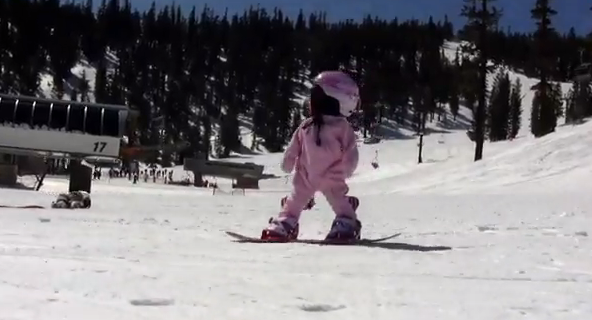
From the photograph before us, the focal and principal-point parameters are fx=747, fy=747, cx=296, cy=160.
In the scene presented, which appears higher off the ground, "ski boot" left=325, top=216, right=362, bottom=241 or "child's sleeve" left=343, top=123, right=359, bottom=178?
"child's sleeve" left=343, top=123, right=359, bottom=178

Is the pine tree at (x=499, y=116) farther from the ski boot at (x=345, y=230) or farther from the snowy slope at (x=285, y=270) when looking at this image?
the ski boot at (x=345, y=230)

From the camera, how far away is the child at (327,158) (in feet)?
23.0

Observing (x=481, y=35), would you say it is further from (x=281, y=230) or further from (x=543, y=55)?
(x=281, y=230)

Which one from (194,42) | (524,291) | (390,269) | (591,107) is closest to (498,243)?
(390,269)

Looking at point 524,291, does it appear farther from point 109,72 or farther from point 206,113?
point 109,72

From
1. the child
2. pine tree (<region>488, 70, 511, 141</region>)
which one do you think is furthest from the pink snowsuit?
pine tree (<region>488, 70, 511, 141</region>)

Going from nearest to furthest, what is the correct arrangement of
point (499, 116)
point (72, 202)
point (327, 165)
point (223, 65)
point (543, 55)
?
point (327, 165) < point (72, 202) < point (543, 55) < point (499, 116) < point (223, 65)

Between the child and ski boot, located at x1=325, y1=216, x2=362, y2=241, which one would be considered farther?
the child

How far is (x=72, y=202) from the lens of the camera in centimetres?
1004

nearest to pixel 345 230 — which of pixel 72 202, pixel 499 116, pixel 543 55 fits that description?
pixel 72 202

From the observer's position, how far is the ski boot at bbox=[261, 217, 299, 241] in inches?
271

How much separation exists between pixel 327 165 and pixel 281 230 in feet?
2.44

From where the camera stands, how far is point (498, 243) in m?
6.32

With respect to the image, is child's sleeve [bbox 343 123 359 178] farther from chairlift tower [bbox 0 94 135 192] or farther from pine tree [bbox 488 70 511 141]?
pine tree [bbox 488 70 511 141]
